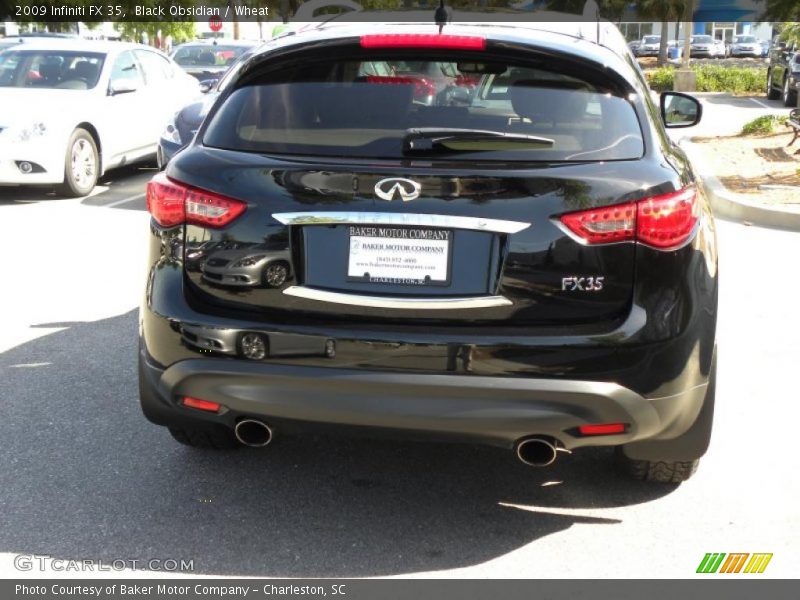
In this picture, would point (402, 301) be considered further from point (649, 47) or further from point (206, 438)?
point (649, 47)

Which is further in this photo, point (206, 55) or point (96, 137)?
point (206, 55)

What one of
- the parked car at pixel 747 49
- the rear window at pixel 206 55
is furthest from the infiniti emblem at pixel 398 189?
the parked car at pixel 747 49

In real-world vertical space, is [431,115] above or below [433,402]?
above

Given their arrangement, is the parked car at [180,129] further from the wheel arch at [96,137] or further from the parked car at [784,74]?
the parked car at [784,74]

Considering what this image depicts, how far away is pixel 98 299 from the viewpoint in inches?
279

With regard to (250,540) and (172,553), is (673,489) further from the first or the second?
(172,553)

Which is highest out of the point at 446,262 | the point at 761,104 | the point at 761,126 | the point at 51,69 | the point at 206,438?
the point at 446,262

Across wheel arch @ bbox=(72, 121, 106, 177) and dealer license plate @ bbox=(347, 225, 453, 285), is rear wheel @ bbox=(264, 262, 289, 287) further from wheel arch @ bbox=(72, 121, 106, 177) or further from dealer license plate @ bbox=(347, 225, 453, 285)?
wheel arch @ bbox=(72, 121, 106, 177)

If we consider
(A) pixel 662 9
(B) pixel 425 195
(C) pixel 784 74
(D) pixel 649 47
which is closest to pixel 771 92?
(C) pixel 784 74

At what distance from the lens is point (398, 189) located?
3.31 meters

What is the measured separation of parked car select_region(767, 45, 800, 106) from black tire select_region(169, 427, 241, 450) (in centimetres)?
2204

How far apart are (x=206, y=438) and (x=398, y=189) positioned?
61.0 inches

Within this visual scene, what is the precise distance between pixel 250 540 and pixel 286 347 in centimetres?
78

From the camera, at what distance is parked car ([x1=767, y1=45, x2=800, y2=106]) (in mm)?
24266
